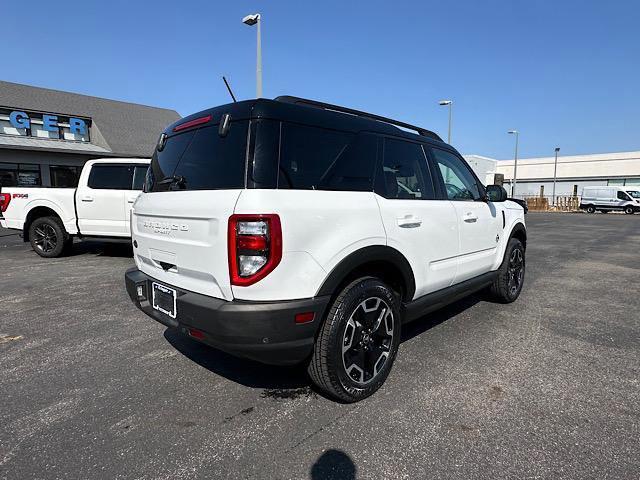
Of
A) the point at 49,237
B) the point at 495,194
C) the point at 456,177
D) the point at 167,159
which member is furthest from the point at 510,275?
the point at 49,237

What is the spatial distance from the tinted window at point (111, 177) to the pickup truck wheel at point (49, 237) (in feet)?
4.04

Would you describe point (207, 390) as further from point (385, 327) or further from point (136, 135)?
point (136, 135)

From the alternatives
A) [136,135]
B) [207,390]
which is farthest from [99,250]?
[136,135]

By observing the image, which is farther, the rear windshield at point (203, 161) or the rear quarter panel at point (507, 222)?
the rear quarter panel at point (507, 222)

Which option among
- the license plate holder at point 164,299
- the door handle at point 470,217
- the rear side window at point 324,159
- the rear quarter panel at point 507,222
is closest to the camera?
the rear side window at point 324,159

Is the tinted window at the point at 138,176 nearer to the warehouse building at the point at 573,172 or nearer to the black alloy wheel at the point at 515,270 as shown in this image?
the black alloy wheel at the point at 515,270

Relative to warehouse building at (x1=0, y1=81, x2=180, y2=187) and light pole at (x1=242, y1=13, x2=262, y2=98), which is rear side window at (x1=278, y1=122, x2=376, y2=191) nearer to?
light pole at (x1=242, y1=13, x2=262, y2=98)

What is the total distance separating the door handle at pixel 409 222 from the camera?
2.85m

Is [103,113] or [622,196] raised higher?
[103,113]

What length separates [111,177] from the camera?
7734mm

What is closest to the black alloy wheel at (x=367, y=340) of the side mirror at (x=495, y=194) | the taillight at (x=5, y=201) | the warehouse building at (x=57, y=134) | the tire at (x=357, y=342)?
the tire at (x=357, y=342)

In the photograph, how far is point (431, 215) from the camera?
317 cm

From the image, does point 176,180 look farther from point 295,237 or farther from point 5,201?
point 5,201

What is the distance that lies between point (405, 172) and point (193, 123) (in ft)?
5.47
